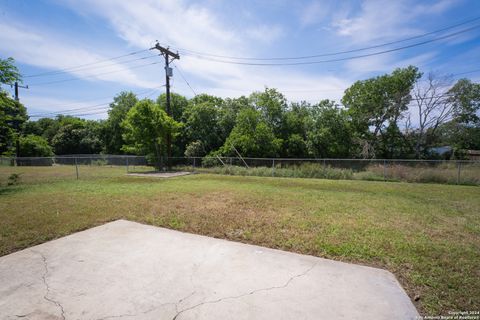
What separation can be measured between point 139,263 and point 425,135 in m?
29.2

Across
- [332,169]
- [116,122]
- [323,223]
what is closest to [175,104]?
[116,122]

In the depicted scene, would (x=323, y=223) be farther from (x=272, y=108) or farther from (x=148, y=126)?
(x=272, y=108)

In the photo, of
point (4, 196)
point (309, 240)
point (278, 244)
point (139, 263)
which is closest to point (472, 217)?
point (309, 240)

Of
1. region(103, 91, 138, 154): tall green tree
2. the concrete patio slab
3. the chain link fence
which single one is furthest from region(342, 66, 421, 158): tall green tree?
A: region(103, 91, 138, 154): tall green tree

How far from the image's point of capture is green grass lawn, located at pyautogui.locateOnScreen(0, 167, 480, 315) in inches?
125

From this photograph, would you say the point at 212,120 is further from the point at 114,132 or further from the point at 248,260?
the point at 248,260

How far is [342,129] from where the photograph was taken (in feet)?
72.9

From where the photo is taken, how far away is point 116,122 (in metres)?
35.1

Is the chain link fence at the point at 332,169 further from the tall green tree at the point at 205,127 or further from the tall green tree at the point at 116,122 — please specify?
the tall green tree at the point at 116,122

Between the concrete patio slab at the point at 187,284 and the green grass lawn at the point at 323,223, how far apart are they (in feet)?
1.44

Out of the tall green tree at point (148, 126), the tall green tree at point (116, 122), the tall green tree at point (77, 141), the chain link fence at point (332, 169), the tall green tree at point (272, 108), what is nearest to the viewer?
the chain link fence at point (332, 169)

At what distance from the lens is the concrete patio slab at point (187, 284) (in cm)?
235

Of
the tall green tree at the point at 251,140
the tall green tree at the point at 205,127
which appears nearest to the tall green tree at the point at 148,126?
the tall green tree at the point at 251,140

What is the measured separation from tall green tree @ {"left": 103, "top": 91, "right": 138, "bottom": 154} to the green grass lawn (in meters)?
28.6
